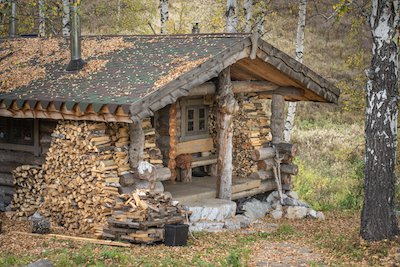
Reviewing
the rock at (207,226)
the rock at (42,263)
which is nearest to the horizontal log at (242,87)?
the rock at (207,226)

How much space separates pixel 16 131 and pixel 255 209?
564 cm

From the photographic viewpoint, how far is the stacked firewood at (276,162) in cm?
1586

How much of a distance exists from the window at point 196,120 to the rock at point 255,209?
1998 millimetres

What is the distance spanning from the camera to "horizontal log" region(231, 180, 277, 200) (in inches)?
594

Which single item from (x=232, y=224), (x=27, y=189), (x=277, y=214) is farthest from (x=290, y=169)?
(x=27, y=189)

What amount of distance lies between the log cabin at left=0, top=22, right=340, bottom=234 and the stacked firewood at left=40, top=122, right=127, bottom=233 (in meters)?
0.06

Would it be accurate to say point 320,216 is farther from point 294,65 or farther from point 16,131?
point 16,131

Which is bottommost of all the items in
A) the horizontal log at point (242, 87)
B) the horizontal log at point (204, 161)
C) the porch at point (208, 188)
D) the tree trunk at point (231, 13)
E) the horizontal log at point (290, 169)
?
the porch at point (208, 188)

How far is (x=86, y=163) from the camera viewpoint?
12.5m

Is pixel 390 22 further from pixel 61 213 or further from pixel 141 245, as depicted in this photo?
pixel 61 213

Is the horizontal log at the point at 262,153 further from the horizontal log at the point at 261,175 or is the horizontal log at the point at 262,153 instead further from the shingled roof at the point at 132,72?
the shingled roof at the point at 132,72

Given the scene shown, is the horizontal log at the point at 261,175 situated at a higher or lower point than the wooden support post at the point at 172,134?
lower

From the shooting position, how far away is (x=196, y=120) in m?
15.5

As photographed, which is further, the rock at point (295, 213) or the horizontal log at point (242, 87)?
the rock at point (295, 213)
